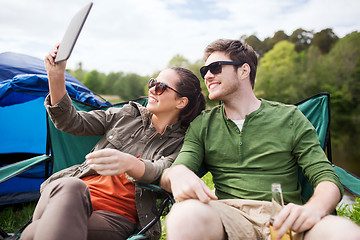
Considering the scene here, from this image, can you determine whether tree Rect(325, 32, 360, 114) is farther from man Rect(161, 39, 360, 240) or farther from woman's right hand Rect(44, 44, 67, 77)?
woman's right hand Rect(44, 44, 67, 77)

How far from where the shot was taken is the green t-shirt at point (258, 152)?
1.88m

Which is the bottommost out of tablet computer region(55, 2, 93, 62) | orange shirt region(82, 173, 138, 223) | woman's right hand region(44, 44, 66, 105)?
orange shirt region(82, 173, 138, 223)

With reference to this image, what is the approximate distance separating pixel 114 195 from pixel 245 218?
2.86ft

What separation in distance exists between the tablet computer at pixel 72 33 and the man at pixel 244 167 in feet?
2.90

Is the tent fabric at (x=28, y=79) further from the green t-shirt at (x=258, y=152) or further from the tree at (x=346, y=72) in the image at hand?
the tree at (x=346, y=72)

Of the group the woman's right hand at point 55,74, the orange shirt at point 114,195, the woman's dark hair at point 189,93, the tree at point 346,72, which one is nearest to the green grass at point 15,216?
the orange shirt at point 114,195

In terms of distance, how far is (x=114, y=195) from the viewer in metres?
2.04

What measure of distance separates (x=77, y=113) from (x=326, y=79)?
38.3m

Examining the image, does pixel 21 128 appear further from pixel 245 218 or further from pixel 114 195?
pixel 245 218

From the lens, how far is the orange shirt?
199 cm

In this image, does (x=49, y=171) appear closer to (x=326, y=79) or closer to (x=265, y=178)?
(x=265, y=178)

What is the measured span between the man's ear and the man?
286 mm

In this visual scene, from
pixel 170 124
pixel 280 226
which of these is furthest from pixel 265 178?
pixel 170 124

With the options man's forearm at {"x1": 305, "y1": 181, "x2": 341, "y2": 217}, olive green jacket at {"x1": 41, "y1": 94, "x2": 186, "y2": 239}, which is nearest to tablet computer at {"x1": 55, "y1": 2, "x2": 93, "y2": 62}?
olive green jacket at {"x1": 41, "y1": 94, "x2": 186, "y2": 239}
